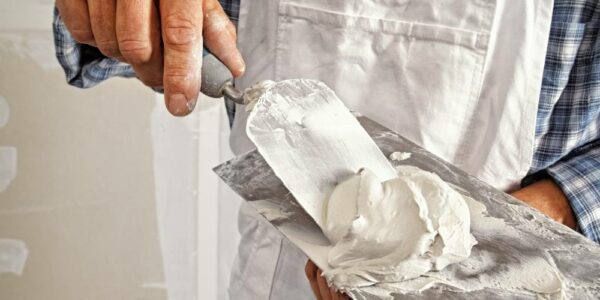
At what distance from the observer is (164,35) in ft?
1.79

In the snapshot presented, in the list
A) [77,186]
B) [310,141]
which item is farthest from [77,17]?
[77,186]

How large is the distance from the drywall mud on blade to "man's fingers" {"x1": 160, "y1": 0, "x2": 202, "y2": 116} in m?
0.07

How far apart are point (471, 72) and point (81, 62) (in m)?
0.49

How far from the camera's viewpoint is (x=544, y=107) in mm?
686

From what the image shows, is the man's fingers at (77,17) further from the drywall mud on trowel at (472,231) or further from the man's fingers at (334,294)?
the man's fingers at (334,294)

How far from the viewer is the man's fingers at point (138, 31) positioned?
545mm

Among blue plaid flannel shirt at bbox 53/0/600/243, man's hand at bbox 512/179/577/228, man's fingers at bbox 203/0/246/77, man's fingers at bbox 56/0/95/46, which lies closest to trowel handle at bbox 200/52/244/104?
man's fingers at bbox 203/0/246/77

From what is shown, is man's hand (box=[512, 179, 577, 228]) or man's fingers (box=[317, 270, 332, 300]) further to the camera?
man's hand (box=[512, 179, 577, 228])

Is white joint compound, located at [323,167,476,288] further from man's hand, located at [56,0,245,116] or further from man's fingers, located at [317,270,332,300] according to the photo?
man's hand, located at [56,0,245,116]

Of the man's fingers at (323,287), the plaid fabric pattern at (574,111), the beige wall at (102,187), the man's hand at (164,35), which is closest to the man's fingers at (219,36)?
the man's hand at (164,35)

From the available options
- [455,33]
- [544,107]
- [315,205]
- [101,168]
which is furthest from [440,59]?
[101,168]

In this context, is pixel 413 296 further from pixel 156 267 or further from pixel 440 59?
pixel 156 267

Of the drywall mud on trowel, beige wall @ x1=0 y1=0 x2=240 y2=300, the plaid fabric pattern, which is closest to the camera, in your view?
the drywall mud on trowel

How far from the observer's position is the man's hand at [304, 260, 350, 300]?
55 cm
